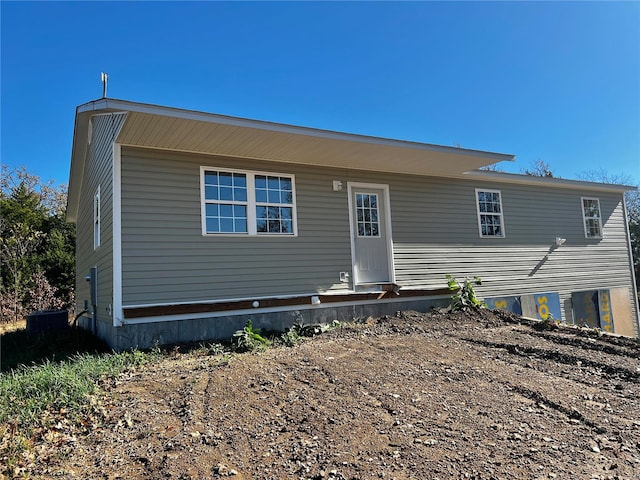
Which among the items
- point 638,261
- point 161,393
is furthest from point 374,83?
point 638,261

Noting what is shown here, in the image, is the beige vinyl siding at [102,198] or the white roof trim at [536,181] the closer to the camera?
the beige vinyl siding at [102,198]

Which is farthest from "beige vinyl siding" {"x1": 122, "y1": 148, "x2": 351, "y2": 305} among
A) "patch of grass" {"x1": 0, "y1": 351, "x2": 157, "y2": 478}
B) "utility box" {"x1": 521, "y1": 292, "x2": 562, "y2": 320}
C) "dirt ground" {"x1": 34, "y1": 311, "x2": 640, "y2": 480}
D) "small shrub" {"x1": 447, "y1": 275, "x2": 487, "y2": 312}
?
"utility box" {"x1": 521, "y1": 292, "x2": 562, "y2": 320}

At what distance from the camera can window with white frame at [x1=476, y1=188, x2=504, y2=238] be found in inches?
393

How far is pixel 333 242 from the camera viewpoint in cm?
798

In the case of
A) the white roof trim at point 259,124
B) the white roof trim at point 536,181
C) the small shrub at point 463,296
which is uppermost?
the white roof trim at point 259,124

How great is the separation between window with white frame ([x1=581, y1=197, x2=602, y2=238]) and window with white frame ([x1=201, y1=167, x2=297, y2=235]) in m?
9.20

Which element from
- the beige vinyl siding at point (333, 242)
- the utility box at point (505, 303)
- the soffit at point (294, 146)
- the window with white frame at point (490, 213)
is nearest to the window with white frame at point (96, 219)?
the beige vinyl siding at point (333, 242)

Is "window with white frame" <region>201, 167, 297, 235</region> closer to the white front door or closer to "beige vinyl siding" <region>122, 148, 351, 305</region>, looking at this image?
"beige vinyl siding" <region>122, 148, 351, 305</region>

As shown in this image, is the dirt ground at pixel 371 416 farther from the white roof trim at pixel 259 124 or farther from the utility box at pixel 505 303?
the utility box at pixel 505 303

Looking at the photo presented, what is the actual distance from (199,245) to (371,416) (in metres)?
4.31

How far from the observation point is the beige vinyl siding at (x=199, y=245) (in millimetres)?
6320

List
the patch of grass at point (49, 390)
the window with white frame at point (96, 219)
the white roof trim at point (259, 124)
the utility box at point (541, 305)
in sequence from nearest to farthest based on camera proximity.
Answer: the patch of grass at point (49, 390) → the white roof trim at point (259, 124) → the window with white frame at point (96, 219) → the utility box at point (541, 305)

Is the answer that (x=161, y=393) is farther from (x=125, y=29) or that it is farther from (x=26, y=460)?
(x=125, y=29)

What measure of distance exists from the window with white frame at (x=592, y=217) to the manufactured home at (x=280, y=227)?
146cm
